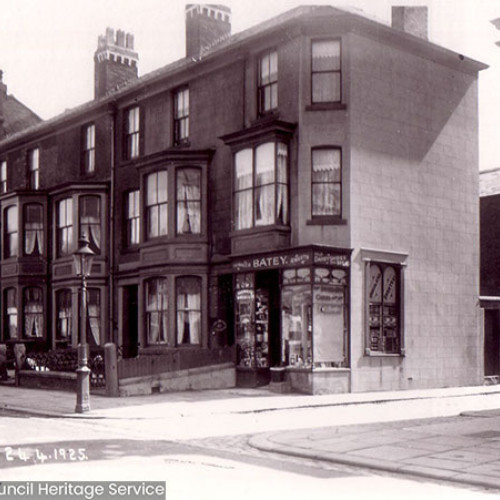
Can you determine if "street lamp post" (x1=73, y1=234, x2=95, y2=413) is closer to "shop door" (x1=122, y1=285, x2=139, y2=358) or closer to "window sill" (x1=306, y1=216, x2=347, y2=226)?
"window sill" (x1=306, y1=216, x2=347, y2=226)

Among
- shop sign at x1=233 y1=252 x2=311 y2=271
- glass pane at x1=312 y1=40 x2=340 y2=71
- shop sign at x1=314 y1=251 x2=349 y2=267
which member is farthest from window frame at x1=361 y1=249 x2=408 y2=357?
glass pane at x1=312 y1=40 x2=340 y2=71

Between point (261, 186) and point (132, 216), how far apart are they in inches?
290

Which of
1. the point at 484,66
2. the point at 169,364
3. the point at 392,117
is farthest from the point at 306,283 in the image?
the point at 484,66

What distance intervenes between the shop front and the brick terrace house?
50 millimetres

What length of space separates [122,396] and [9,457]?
9.98 m

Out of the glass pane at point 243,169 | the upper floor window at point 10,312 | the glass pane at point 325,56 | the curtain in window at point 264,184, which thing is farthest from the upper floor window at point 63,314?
the glass pane at point 325,56

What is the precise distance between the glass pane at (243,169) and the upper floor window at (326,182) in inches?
72.5

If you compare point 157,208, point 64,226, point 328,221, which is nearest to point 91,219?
point 64,226

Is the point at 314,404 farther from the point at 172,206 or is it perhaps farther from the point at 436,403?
the point at 172,206

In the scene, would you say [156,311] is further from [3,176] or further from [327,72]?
[3,176]

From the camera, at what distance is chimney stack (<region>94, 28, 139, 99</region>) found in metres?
31.4

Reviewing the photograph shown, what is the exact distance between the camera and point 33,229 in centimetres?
3109

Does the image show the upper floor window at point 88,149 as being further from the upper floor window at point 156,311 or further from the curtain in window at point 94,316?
the upper floor window at point 156,311

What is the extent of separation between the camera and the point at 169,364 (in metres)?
21.0
